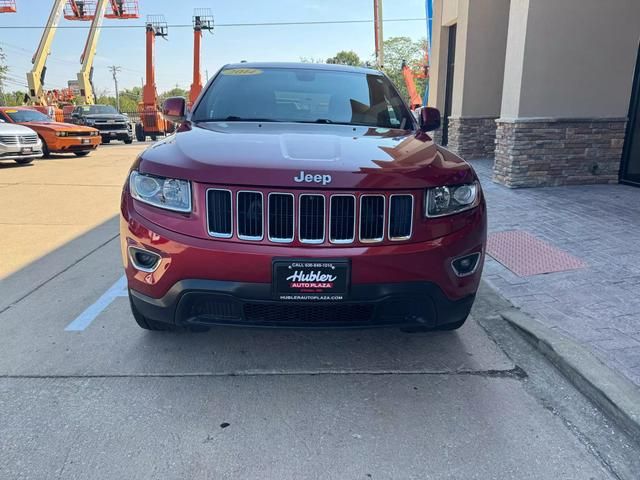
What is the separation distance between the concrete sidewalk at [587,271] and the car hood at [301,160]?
1383 millimetres

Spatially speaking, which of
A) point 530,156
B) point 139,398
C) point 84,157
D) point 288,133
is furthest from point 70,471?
point 84,157

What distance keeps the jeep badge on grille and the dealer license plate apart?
14.9 inches

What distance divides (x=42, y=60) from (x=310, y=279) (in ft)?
110

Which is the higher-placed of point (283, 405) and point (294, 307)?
point (294, 307)

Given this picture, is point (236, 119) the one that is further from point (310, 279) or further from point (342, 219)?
point (310, 279)

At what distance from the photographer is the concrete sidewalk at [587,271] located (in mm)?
3145

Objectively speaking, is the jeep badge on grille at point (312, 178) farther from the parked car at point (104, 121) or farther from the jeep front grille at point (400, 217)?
the parked car at point (104, 121)

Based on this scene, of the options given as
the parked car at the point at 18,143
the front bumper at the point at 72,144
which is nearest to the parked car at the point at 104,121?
the front bumper at the point at 72,144

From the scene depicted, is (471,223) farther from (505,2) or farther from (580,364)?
(505,2)

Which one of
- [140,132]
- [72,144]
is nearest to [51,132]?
[72,144]

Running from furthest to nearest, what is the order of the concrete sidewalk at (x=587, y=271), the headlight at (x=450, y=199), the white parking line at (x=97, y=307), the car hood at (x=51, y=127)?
the car hood at (x=51, y=127) → the white parking line at (x=97, y=307) → the concrete sidewalk at (x=587, y=271) → the headlight at (x=450, y=199)

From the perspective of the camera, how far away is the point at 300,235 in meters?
2.35

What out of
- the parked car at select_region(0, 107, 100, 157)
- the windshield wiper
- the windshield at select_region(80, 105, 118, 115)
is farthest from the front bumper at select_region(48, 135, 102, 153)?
the windshield wiper

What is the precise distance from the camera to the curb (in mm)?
2326
